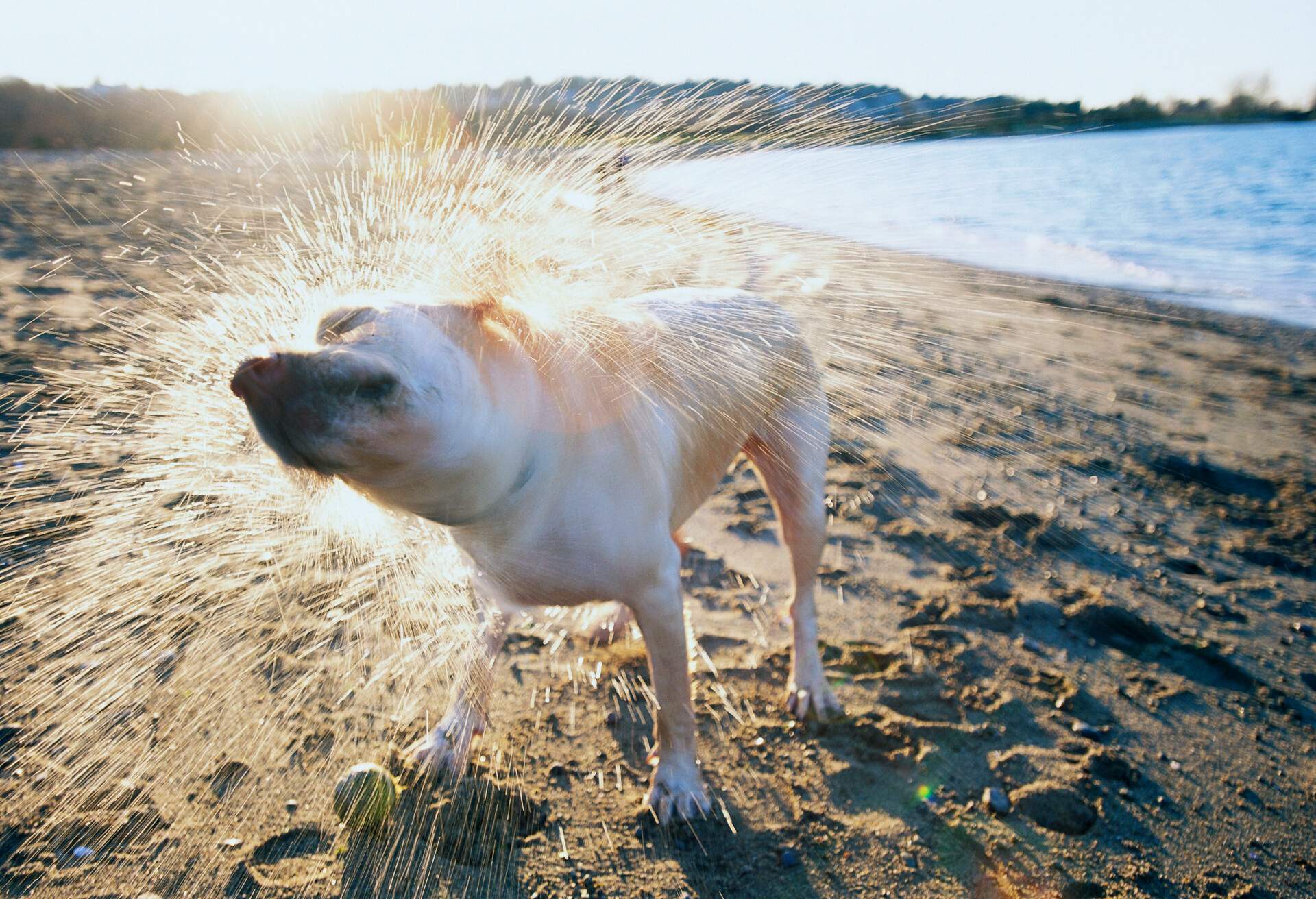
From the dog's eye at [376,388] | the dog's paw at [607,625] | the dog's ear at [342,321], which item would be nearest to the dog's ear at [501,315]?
the dog's ear at [342,321]

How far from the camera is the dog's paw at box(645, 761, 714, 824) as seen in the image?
2512 millimetres

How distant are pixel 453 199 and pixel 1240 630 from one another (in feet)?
11.9

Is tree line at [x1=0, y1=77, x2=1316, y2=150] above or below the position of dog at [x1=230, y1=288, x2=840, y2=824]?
above

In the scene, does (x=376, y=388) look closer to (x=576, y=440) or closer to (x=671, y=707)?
(x=576, y=440)

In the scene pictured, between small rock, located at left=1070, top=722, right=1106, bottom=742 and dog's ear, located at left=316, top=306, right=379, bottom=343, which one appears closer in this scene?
dog's ear, located at left=316, top=306, right=379, bottom=343

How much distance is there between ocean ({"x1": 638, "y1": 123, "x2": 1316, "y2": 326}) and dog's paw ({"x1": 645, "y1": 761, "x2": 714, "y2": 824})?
1856mm

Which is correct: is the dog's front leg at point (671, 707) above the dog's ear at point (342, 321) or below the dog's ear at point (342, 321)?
below

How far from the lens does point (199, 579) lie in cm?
302

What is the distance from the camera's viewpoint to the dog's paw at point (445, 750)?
266cm

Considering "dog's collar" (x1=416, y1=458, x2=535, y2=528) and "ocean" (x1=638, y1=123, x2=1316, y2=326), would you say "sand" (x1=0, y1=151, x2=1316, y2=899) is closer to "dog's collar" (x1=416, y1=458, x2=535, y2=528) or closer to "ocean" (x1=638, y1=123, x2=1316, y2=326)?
"ocean" (x1=638, y1=123, x2=1316, y2=326)

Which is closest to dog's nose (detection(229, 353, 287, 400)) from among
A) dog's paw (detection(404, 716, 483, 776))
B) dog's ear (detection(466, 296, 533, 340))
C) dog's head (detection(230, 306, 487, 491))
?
dog's head (detection(230, 306, 487, 491))

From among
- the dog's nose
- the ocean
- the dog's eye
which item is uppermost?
the dog's nose

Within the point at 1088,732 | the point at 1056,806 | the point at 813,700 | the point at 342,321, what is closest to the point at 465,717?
the point at 813,700

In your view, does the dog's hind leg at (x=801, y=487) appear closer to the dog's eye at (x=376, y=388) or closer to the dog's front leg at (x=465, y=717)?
the dog's front leg at (x=465, y=717)
